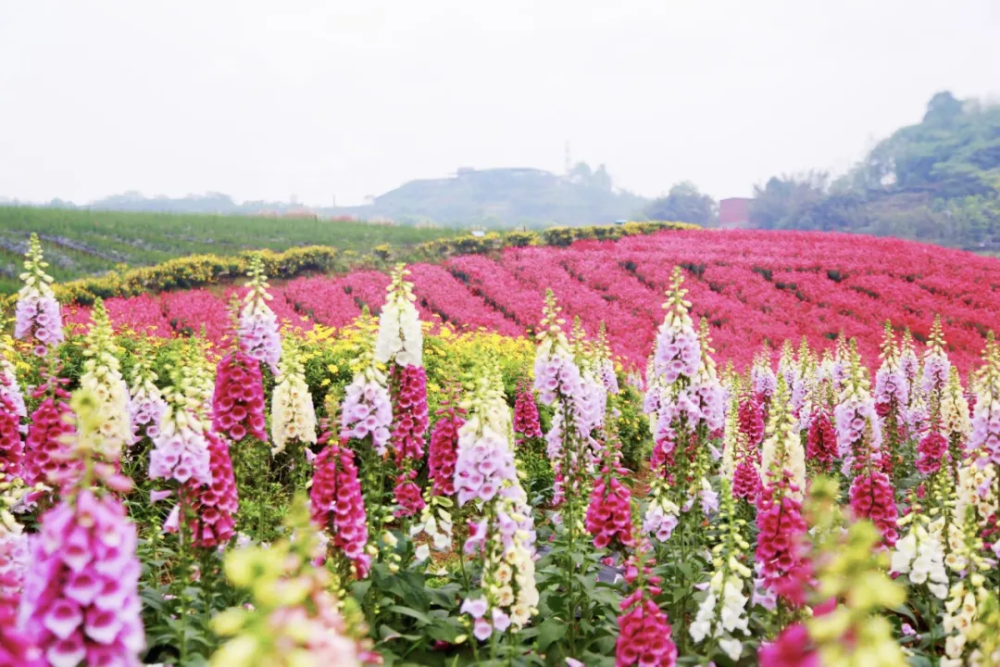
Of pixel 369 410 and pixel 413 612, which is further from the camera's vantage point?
pixel 369 410

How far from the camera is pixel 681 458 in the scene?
4.95 meters

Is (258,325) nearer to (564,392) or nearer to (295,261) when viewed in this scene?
(564,392)

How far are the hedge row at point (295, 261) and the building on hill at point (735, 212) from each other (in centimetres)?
4268

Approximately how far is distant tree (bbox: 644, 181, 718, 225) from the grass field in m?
41.7

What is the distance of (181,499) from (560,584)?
2.29 metres

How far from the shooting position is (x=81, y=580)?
167cm

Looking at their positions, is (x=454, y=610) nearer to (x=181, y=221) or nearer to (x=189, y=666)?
(x=189, y=666)

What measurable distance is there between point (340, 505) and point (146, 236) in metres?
22.9

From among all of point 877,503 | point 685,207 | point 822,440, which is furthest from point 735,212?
point 877,503

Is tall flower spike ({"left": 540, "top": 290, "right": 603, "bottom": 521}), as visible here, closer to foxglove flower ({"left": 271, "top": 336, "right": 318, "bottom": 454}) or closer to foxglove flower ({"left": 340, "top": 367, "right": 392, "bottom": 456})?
foxglove flower ({"left": 340, "top": 367, "right": 392, "bottom": 456})

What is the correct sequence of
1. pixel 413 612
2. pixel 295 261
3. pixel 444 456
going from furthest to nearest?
pixel 295 261
pixel 444 456
pixel 413 612

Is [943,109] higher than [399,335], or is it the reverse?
[943,109]

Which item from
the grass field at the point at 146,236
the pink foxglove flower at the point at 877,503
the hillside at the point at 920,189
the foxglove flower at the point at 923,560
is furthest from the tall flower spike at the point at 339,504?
the hillside at the point at 920,189

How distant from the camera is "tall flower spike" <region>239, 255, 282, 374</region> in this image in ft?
15.6
